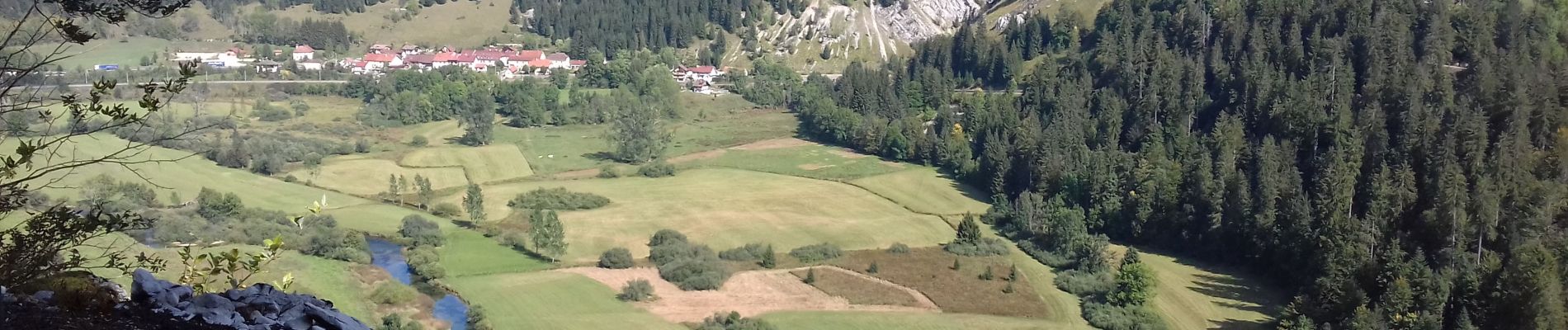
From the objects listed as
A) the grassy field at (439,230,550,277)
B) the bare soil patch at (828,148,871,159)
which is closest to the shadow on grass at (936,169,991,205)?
the bare soil patch at (828,148,871,159)

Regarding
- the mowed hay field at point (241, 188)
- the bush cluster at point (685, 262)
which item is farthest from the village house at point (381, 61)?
the bush cluster at point (685, 262)

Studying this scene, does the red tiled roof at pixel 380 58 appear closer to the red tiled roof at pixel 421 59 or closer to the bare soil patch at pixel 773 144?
the red tiled roof at pixel 421 59

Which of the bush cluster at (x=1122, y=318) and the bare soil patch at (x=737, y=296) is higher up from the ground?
the bush cluster at (x=1122, y=318)

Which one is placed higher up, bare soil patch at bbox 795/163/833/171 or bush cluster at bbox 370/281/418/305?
bare soil patch at bbox 795/163/833/171

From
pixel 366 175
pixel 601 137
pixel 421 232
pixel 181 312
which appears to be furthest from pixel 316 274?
pixel 601 137

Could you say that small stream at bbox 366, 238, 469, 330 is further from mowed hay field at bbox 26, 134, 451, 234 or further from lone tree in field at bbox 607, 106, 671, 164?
lone tree in field at bbox 607, 106, 671, 164

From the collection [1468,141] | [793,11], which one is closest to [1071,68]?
[1468,141]
